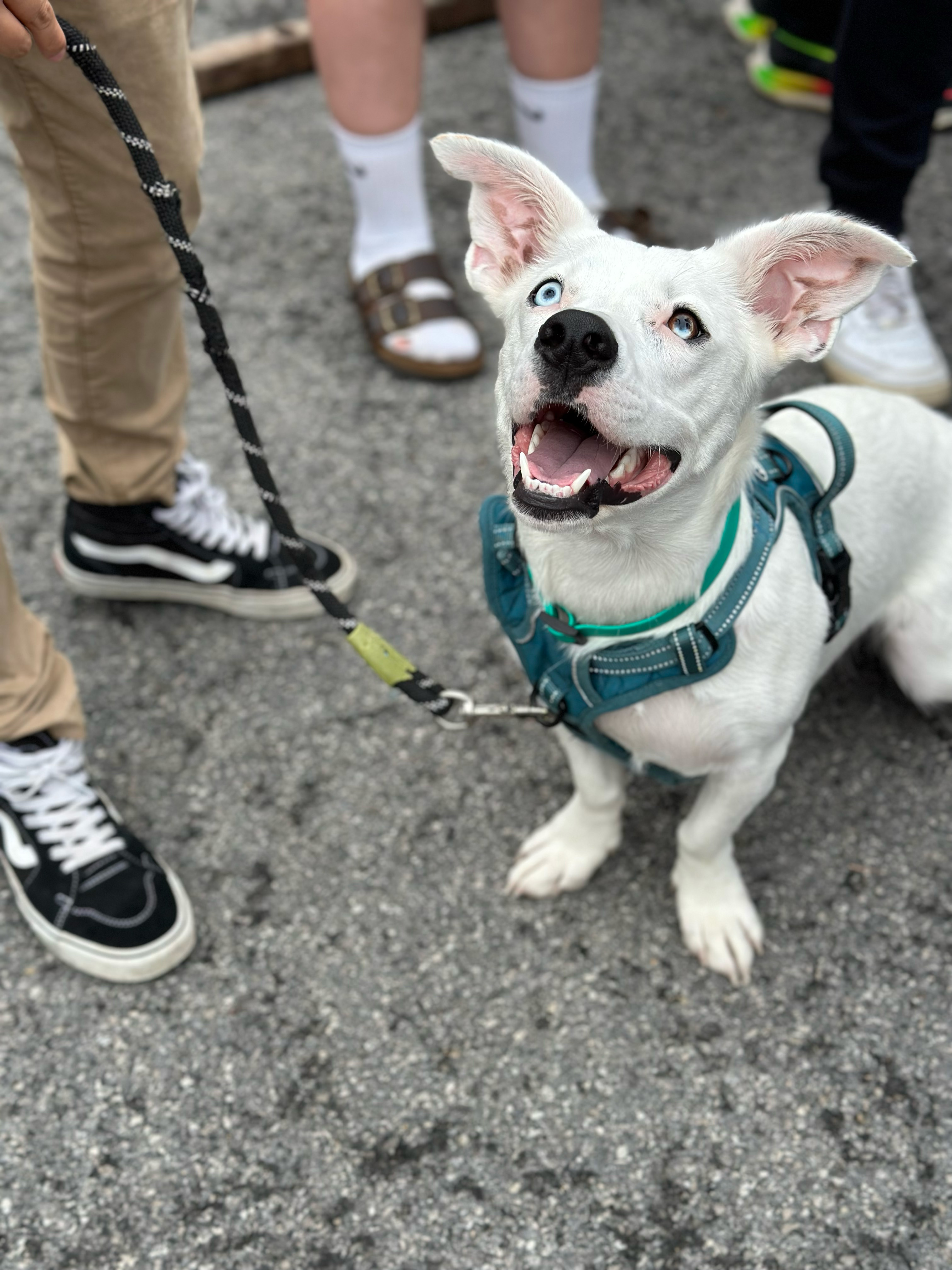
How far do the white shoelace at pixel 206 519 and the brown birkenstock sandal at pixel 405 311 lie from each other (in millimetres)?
808

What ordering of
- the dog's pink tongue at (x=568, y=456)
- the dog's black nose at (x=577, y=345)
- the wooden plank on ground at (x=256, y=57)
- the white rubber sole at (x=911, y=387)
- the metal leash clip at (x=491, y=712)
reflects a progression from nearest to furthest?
the dog's black nose at (x=577, y=345)
the dog's pink tongue at (x=568, y=456)
the metal leash clip at (x=491, y=712)
the white rubber sole at (x=911, y=387)
the wooden plank on ground at (x=256, y=57)

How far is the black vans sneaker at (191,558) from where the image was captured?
Answer: 2646 millimetres

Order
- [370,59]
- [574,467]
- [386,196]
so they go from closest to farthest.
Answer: [574,467] < [370,59] < [386,196]

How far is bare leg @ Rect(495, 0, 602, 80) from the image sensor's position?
3193 millimetres

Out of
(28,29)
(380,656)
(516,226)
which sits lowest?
(380,656)

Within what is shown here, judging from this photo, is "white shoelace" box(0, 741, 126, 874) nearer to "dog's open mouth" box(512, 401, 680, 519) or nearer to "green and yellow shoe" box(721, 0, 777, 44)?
"dog's open mouth" box(512, 401, 680, 519)

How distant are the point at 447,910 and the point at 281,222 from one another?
2651 mm

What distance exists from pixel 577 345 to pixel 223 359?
0.68m

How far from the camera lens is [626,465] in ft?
4.88

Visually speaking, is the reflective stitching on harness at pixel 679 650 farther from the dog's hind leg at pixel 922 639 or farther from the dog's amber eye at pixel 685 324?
the dog's hind leg at pixel 922 639

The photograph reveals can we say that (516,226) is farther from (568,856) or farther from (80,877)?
(80,877)

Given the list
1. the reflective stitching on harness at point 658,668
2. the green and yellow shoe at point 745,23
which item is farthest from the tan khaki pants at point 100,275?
the green and yellow shoe at point 745,23

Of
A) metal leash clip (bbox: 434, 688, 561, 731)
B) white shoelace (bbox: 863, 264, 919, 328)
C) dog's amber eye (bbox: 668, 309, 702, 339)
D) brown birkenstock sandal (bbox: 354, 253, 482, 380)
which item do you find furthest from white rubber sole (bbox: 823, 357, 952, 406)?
dog's amber eye (bbox: 668, 309, 702, 339)

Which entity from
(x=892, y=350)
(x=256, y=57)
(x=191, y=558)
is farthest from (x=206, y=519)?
(x=256, y=57)
